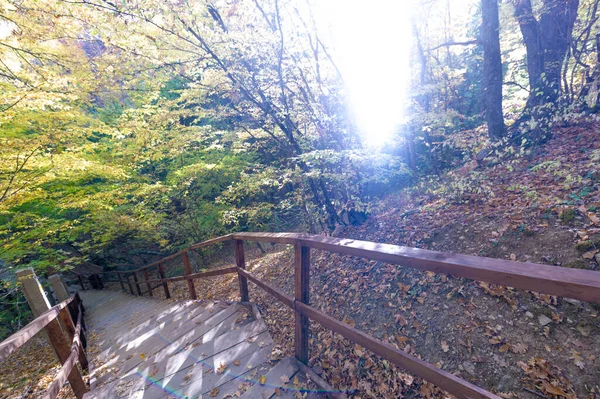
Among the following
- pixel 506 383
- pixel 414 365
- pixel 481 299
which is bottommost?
pixel 506 383

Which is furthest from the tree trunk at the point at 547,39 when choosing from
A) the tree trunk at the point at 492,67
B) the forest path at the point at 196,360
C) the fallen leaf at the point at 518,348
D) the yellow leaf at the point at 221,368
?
the yellow leaf at the point at 221,368

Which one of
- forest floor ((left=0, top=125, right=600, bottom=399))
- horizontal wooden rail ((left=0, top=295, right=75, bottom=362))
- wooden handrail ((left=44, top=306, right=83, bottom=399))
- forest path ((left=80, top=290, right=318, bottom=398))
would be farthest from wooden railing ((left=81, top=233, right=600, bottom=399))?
horizontal wooden rail ((left=0, top=295, right=75, bottom=362))

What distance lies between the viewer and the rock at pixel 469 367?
2442 mm

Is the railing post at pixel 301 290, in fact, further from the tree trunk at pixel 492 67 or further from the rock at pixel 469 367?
the tree trunk at pixel 492 67

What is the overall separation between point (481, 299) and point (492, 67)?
5.95m

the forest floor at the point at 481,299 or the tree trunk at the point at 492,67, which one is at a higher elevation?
the tree trunk at the point at 492,67

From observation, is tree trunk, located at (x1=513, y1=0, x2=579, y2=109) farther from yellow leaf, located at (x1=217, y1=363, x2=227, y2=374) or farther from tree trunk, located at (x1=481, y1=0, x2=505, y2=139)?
yellow leaf, located at (x1=217, y1=363, x2=227, y2=374)

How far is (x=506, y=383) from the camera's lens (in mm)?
2266

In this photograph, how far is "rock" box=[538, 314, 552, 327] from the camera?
8.29ft

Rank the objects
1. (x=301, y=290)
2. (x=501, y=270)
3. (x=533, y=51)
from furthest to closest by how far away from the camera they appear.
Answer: (x=533, y=51) → (x=301, y=290) → (x=501, y=270)

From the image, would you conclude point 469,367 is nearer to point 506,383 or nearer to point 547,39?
point 506,383

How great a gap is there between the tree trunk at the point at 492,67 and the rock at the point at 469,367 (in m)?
5.92

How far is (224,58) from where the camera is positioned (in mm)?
4434

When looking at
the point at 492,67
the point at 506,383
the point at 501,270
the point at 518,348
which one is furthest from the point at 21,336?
the point at 492,67
